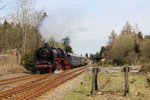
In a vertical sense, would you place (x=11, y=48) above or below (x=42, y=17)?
below

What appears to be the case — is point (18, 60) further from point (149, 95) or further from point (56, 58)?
point (149, 95)

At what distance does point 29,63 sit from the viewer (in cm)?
4903

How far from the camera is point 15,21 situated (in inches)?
2285

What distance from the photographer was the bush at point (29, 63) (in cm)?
4888

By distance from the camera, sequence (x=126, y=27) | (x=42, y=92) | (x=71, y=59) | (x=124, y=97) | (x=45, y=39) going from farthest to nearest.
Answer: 1. (x=126, y=27)
2. (x=45, y=39)
3. (x=71, y=59)
4. (x=42, y=92)
5. (x=124, y=97)

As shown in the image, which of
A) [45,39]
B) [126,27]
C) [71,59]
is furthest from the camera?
[126,27]

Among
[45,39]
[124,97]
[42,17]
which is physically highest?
[42,17]

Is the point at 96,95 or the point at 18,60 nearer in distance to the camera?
the point at 96,95

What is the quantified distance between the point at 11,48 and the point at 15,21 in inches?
391

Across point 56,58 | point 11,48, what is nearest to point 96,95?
point 56,58

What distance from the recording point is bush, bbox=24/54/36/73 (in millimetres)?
48875

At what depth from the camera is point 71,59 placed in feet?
183

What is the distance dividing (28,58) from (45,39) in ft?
44.2

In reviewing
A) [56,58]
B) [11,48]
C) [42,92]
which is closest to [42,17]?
[11,48]
